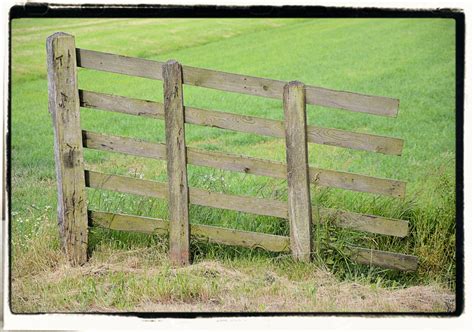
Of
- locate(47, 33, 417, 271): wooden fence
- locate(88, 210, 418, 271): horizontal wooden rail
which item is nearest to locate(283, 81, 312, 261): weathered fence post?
locate(47, 33, 417, 271): wooden fence

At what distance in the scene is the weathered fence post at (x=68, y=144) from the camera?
4.87m

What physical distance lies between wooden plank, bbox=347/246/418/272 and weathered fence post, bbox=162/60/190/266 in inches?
43.0

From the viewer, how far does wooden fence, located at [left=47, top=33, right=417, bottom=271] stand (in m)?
4.84

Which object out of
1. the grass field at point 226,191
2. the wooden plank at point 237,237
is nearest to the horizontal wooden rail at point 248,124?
the grass field at point 226,191

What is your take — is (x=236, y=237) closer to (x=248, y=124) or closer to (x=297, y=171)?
(x=297, y=171)

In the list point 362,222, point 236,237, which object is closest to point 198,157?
point 236,237

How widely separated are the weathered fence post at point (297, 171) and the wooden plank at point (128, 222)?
2.83 feet

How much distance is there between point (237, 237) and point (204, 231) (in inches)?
8.7

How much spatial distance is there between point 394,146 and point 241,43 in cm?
448

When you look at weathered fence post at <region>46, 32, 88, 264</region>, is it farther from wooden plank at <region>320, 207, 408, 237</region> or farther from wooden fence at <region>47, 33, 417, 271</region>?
wooden plank at <region>320, 207, 408, 237</region>

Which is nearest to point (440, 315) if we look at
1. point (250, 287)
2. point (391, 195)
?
point (391, 195)

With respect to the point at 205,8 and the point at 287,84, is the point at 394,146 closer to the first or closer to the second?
the point at 287,84

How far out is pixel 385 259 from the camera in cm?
500

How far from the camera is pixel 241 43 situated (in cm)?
898
